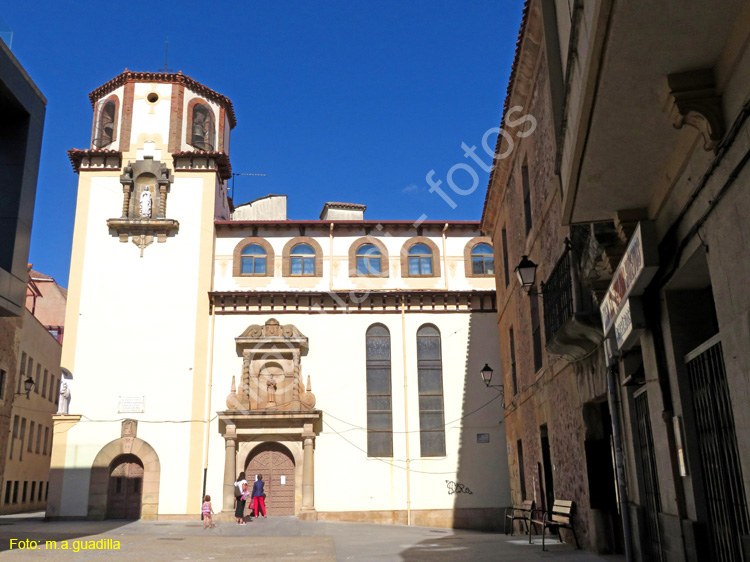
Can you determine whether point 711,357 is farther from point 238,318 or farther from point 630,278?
point 238,318

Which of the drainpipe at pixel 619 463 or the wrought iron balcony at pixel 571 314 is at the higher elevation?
the wrought iron balcony at pixel 571 314

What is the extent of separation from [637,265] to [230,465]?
1868 cm

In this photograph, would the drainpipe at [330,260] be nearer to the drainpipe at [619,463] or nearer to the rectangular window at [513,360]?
the rectangular window at [513,360]

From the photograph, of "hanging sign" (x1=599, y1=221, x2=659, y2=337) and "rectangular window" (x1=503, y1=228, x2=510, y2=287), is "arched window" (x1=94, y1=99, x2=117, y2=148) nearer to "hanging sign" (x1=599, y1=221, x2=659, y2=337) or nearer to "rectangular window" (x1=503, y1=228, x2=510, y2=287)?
"rectangular window" (x1=503, y1=228, x2=510, y2=287)

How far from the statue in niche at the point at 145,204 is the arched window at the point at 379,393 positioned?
30.2 feet

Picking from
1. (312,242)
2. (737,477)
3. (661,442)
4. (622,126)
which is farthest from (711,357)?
(312,242)

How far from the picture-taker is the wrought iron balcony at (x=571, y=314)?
9.57 m

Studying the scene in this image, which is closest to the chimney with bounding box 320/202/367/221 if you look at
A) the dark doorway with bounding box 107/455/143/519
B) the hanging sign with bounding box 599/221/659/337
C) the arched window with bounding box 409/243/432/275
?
the arched window with bounding box 409/243/432/275

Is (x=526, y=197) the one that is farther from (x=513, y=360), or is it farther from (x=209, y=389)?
(x=209, y=389)

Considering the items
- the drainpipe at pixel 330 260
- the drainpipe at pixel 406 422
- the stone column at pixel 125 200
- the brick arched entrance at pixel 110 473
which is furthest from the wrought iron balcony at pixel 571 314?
the stone column at pixel 125 200

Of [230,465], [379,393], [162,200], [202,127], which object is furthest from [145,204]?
[379,393]

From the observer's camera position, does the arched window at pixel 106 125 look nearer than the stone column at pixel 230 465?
No

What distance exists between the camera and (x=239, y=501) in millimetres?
20906

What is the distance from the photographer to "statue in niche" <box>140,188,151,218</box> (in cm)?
2569
